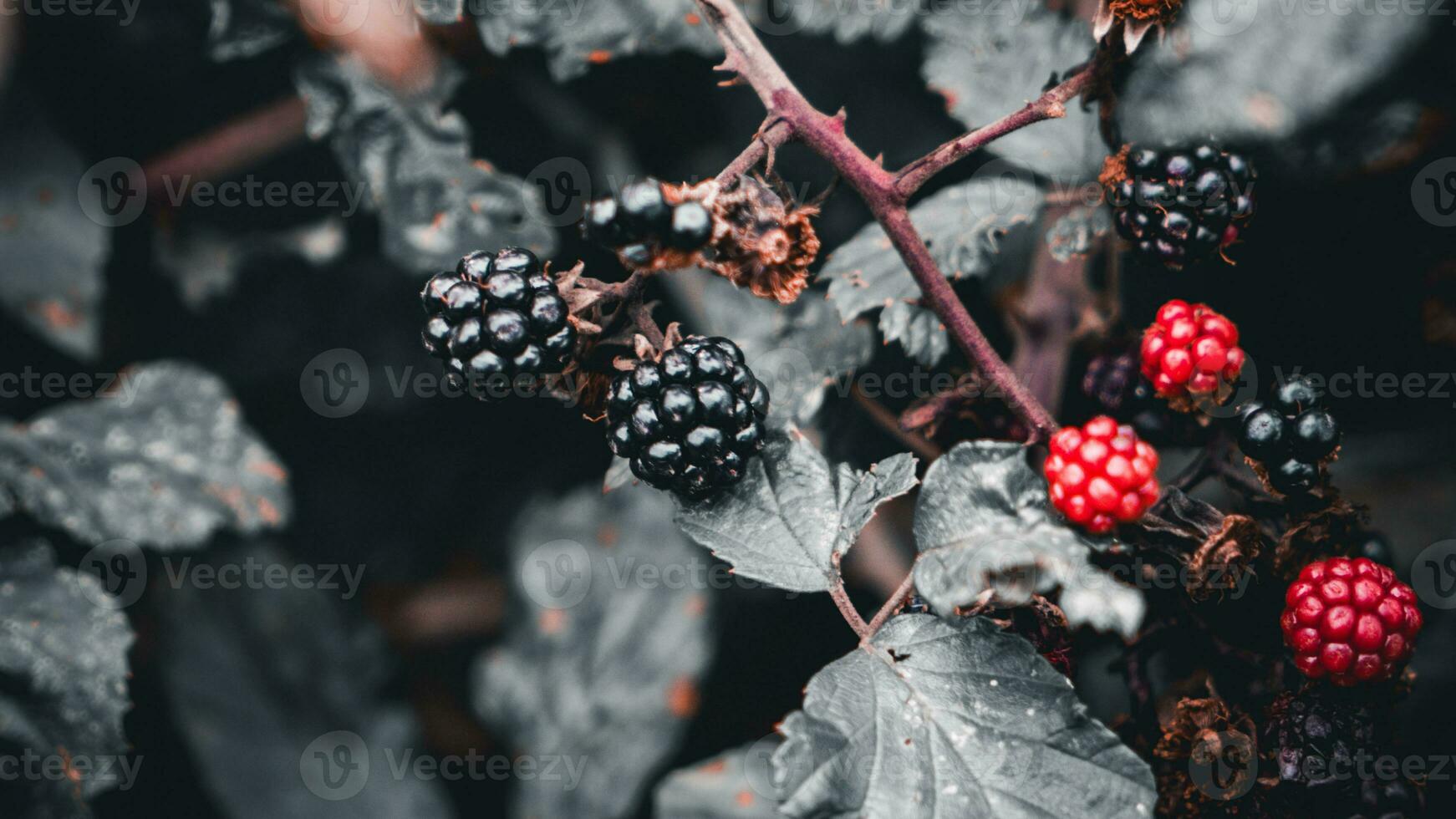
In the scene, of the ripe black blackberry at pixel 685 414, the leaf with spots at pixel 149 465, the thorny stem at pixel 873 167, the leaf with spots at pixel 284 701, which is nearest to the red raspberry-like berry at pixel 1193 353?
the thorny stem at pixel 873 167

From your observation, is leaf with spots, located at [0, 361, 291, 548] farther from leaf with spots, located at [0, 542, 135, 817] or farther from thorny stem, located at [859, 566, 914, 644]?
thorny stem, located at [859, 566, 914, 644]

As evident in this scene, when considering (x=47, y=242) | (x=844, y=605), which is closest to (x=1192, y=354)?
(x=844, y=605)

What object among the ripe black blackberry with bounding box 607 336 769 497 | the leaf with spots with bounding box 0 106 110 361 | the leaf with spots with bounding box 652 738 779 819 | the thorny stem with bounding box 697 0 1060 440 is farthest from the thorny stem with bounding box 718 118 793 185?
the leaf with spots with bounding box 0 106 110 361

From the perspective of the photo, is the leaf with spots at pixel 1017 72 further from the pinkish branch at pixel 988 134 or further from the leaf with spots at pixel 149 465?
the leaf with spots at pixel 149 465

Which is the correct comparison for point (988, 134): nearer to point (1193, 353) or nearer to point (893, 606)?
point (1193, 353)

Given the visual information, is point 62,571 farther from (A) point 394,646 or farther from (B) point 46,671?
(A) point 394,646

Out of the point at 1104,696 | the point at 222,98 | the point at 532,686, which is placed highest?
the point at 222,98

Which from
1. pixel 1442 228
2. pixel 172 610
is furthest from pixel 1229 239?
pixel 172 610
